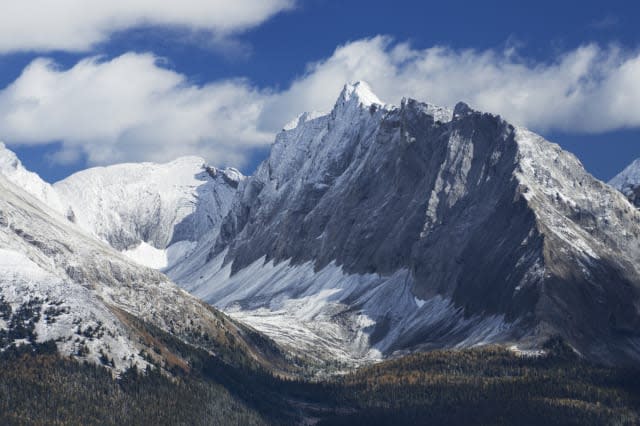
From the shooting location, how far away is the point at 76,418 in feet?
656

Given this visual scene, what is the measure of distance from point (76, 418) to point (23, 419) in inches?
340

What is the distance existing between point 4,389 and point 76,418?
36.6ft

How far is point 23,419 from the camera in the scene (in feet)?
637

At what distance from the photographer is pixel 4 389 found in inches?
7859

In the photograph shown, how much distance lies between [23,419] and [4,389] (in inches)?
299
